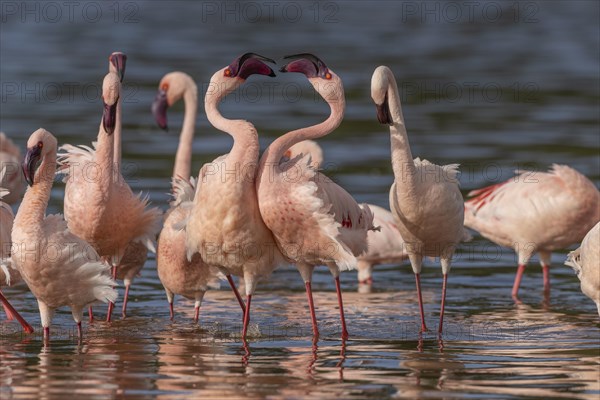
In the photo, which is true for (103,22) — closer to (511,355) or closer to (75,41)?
(75,41)

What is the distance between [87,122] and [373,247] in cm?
854

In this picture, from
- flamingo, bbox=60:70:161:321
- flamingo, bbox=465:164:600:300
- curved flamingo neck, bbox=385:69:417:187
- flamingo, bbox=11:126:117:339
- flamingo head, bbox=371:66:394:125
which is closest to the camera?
flamingo, bbox=11:126:117:339

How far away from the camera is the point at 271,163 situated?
8.82m

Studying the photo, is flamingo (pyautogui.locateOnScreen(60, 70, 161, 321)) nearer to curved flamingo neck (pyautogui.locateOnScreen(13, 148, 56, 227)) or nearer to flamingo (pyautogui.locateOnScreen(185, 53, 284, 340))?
curved flamingo neck (pyautogui.locateOnScreen(13, 148, 56, 227))

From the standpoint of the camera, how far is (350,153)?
58.0 ft

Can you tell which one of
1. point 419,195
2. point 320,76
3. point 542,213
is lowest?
point 542,213

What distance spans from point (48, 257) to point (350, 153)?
30.8 ft

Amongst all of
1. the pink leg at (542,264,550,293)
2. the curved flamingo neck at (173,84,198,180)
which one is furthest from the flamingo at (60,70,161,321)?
the pink leg at (542,264,550,293)

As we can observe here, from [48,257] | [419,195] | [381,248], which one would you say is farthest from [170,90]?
[48,257]

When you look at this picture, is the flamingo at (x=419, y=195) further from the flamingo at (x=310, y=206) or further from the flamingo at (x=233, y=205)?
the flamingo at (x=233, y=205)

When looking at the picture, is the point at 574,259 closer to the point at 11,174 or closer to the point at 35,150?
the point at 35,150

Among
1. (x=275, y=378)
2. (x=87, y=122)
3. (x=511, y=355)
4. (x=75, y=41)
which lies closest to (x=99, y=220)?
(x=275, y=378)

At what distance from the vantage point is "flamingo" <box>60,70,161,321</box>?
32.2 ft

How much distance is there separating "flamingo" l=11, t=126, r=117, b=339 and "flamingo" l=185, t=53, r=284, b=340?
2.37 ft
